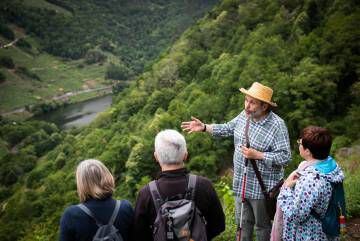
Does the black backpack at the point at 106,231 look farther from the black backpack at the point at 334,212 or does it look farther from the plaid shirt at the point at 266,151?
the plaid shirt at the point at 266,151

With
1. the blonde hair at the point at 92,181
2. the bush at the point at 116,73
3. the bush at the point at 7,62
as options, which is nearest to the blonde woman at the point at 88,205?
the blonde hair at the point at 92,181

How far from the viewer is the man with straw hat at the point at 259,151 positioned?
540 cm

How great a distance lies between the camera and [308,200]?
4.14 m

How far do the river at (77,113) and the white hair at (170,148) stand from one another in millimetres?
118384

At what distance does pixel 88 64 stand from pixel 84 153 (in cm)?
12506

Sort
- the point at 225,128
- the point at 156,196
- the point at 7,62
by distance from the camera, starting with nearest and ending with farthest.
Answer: the point at 156,196, the point at 225,128, the point at 7,62

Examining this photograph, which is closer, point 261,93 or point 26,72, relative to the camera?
point 261,93

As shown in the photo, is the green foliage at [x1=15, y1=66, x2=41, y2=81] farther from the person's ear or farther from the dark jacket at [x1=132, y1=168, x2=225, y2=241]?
the dark jacket at [x1=132, y1=168, x2=225, y2=241]

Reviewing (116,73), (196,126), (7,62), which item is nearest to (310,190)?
(196,126)

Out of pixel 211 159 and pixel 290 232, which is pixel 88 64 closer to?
pixel 211 159

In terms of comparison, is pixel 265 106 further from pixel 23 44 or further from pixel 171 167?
pixel 23 44

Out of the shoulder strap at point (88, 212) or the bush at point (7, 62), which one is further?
the bush at point (7, 62)

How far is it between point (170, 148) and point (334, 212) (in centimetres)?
168

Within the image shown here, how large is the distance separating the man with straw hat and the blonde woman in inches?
72.3
